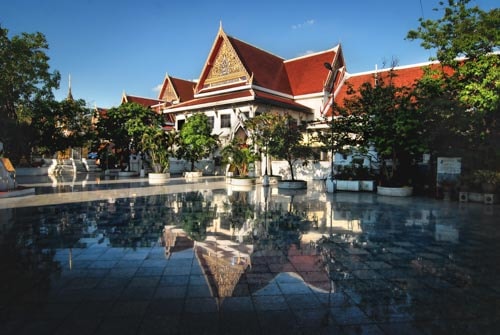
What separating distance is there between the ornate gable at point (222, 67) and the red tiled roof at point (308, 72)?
590cm

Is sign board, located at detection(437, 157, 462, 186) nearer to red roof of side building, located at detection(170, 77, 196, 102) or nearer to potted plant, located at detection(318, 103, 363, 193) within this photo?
potted plant, located at detection(318, 103, 363, 193)

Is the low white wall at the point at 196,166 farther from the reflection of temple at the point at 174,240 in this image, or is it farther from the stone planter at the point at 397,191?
the reflection of temple at the point at 174,240

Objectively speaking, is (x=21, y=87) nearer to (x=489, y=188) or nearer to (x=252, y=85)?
(x=252, y=85)

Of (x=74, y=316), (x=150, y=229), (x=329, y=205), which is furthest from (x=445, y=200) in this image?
(x=74, y=316)

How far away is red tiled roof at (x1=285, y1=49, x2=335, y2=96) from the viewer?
100.0 feet

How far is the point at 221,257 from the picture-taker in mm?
5805

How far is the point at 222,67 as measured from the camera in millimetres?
30422

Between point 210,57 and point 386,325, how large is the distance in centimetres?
3084

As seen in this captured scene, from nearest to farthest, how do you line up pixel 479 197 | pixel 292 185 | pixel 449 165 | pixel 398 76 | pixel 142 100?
pixel 479 197 < pixel 449 165 < pixel 292 185 < pixel 398 76 < pixel 142 100

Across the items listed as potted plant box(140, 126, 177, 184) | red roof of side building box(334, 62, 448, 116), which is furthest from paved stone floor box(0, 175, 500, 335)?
red roof of side building box(334, 62, 448, 116)

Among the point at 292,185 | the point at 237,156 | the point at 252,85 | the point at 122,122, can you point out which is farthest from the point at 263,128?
the point at 122,122

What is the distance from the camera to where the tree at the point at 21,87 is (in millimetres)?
25688

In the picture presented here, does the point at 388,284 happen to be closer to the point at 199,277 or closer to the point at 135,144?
the point at 199,277

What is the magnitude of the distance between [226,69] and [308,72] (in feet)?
25.9
